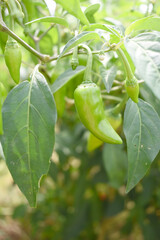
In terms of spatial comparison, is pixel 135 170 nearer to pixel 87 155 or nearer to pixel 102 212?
pixel 87 155

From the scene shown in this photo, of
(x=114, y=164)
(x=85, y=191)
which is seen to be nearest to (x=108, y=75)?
(x=114, y=164)

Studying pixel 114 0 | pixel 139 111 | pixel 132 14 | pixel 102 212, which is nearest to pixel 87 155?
pixel 102 212

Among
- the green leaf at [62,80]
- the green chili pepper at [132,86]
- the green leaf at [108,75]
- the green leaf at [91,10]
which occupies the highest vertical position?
the green leaf at [91,10]

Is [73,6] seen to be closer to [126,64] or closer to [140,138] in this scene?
[126,64]

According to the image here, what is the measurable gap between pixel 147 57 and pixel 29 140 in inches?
10.7

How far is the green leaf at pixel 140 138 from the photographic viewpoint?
2.04 ft

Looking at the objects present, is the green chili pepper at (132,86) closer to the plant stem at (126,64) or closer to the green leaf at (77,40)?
the plant stem at (126,64)

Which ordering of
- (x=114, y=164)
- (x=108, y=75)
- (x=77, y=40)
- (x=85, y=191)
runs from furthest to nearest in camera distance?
(x=85, y=191)
(x=114, y=164)
(x=108, y=75)
(x=77, y=40)

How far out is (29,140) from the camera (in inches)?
24.0

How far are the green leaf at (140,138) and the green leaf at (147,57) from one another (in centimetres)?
9

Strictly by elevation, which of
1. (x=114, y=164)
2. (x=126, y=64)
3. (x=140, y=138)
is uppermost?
(x=126, y=64)

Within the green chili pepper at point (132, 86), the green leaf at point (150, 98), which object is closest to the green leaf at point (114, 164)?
the green leaf at point (150, 98)

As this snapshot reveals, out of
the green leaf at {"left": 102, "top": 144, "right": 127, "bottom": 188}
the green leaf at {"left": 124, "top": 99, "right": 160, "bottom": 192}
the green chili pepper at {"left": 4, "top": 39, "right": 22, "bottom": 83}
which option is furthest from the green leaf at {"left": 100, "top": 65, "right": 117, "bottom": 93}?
the green leaf at {"left": 102, "top": 144, "right": 127, "bottom": 188}

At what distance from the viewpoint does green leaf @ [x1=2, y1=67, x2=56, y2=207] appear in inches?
23.4
